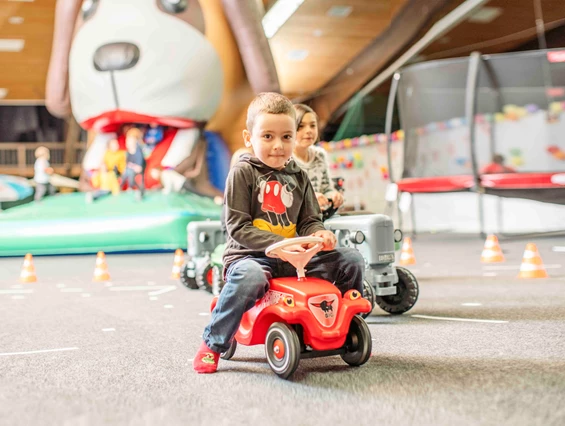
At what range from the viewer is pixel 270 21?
8.98m

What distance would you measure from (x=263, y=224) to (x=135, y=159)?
561cm

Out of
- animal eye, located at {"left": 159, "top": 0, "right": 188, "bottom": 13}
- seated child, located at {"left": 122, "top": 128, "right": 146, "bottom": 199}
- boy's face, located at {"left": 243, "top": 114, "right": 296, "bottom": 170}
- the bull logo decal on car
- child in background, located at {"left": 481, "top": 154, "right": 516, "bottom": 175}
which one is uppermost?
animal eye, located at {"left": 159, "top": 0, "right": 188, "bottom": 13}

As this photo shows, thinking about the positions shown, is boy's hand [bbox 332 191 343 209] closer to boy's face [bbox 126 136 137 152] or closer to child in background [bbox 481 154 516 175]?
child in background [bbox 481 154 516 175]

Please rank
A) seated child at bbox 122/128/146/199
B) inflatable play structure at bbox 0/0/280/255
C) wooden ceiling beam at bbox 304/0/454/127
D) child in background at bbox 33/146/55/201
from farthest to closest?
wooden ceiling beam at bbox 304/0/454/127, child in background at bbox 33/146/55/201, seated child at bbox 122/128/146/199, inflatable play structure at bbox 0/0/280/255

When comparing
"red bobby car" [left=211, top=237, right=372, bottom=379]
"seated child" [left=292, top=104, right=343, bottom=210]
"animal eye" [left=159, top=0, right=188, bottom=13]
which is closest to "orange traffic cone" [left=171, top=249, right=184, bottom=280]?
"seated child" [left=292, top=104, right=343, bottom=210]

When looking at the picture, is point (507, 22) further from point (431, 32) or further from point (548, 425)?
point (548, 425)

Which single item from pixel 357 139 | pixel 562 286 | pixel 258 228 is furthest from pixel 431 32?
pixel 258 228

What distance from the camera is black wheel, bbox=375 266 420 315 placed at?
9.23 ft

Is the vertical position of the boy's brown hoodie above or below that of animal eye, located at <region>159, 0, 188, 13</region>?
below

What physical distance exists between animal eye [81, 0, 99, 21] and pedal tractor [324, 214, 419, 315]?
5.64m

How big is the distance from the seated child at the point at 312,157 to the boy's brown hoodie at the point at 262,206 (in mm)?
802

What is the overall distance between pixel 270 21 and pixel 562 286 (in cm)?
649

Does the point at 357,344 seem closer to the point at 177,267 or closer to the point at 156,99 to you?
the point at 177,267

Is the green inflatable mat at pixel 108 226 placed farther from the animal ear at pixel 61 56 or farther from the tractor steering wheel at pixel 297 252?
the tractor steering wheel at pixel 297 252
